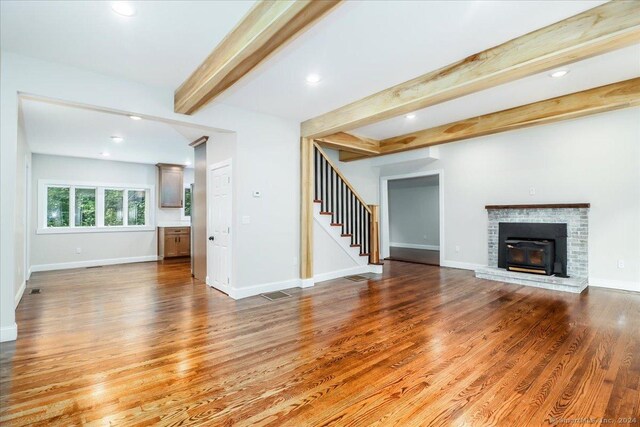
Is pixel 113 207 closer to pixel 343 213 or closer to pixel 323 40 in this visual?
pixel 343 213

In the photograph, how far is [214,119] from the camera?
13.9ft

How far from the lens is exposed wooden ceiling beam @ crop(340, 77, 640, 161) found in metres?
3.76

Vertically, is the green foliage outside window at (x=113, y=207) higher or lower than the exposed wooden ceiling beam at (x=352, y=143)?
lower

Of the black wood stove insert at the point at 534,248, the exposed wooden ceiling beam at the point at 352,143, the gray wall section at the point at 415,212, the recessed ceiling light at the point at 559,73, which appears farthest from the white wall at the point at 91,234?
the recessed ceiling light at the point at 559,73

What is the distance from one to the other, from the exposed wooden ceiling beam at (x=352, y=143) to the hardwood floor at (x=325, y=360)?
110 inches

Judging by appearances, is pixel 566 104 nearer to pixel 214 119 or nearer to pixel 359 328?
pixel 359 328

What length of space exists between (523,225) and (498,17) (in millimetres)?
4280

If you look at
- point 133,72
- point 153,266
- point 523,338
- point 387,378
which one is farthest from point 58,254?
point 523,338

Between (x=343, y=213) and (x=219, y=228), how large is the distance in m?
2.34

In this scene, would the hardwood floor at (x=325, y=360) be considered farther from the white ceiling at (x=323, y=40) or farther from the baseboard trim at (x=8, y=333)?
the white ceiling at (x=323, y=40)

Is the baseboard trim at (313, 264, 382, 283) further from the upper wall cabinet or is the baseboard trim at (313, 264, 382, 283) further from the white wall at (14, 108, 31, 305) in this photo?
the upper wall cabinet

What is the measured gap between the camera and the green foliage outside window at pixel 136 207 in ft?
27.0

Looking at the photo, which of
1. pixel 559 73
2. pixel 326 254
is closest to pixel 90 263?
pixel 326 254

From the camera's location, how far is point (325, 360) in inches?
101
